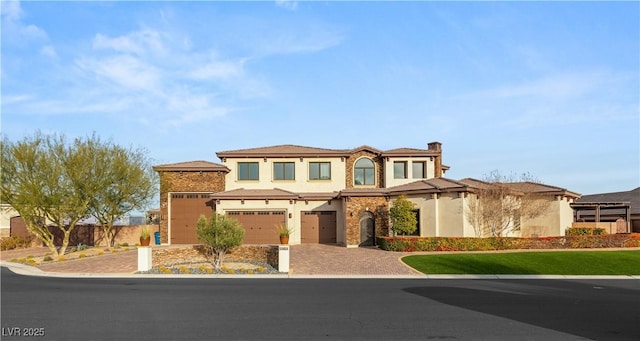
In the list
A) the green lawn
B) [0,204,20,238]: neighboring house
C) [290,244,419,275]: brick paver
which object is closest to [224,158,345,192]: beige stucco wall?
[290,244,419,275]: brick paver

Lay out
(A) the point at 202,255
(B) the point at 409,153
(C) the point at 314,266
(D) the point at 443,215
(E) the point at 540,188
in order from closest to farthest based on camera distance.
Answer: (C) the point at 314,266
(A) the point at 202,255
(D) the point at 443,215
(E) the point at 540,188
(B) the point at 409,153

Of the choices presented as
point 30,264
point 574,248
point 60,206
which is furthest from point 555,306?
point 60,206

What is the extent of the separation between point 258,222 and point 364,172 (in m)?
9.36

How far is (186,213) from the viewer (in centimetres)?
3841

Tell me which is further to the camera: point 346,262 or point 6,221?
point 6,221

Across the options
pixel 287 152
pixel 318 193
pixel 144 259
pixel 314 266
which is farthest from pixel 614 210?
pixel 144 259

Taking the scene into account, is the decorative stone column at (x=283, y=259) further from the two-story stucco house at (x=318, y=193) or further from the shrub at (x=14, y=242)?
the shrub at (x=14, y=242)

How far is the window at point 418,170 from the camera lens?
3994 cm

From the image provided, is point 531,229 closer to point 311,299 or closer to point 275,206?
point 275,206

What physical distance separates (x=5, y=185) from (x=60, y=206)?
3.67 m

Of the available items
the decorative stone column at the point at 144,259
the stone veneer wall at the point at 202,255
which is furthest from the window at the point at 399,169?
the decorative stone column at the point at 144,259

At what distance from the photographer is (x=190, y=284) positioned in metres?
19.9

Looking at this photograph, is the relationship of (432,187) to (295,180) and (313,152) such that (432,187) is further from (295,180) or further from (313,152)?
(295,180)

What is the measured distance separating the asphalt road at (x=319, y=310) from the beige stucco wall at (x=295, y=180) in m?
19.8
